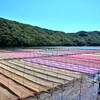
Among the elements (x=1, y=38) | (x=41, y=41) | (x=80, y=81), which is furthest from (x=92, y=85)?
(x=41, y=41)

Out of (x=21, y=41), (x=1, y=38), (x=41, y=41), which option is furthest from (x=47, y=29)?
(x=1, y=38)

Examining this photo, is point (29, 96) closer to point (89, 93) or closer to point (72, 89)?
point (72, 89)

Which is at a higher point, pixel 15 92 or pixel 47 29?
pixel 47 29

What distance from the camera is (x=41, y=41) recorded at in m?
79.9

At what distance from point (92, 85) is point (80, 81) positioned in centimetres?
95

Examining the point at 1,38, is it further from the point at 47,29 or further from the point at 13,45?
the point at 47,29

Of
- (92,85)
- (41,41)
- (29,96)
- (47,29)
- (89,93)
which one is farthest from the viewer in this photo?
(47,29)

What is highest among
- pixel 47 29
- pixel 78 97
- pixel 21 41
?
pixel 47 29

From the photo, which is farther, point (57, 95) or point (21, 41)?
point (21, 41)

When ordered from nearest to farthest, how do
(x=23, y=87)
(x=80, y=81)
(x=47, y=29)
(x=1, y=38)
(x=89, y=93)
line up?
(x=89, y=93) < (x=23, y=87) < (x=80, y=81) < (x=1, y=38) < (x=47, y=29)

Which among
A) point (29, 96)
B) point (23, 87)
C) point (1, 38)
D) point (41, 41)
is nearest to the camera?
point (29, 96)

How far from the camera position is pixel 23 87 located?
7.09m

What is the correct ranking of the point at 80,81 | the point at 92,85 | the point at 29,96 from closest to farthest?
the point at 29,96 < the point at 92,85 < the point at 80,81

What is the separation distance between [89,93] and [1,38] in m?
58.2
